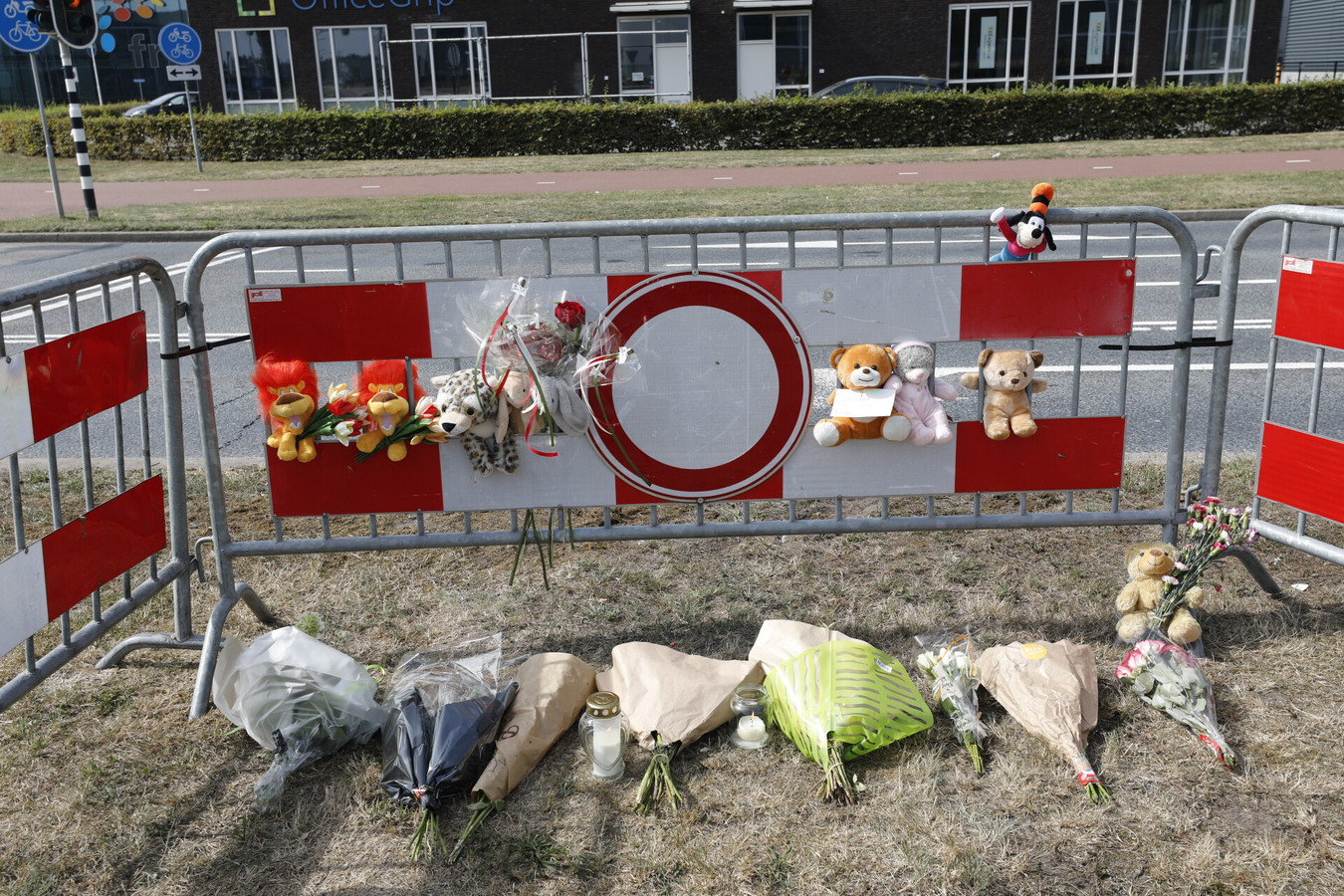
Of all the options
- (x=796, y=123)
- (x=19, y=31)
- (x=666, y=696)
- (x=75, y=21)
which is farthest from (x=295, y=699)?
(x=796, y=123)

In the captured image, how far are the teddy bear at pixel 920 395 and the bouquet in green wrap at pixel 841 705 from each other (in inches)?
32.3

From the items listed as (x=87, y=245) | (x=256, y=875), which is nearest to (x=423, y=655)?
(x=256, y=875)

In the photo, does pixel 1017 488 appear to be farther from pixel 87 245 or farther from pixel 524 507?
pixel 87 245

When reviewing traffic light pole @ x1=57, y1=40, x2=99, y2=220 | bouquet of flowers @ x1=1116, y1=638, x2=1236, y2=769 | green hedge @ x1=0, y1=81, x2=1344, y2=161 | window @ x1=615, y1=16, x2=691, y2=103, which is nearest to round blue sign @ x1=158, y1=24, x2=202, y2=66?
green hedge @ x1=0, y1=81, x2=1344, y2=161

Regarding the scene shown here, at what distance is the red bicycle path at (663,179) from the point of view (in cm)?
1884

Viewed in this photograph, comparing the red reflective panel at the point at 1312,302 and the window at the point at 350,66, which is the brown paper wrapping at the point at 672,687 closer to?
the red reflective panel at the point at 1312,302

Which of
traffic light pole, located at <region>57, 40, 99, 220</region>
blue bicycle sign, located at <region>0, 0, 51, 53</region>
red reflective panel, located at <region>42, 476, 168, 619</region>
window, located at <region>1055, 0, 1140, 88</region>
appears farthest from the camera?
window, located at <region>1055, 0, 1140, 88</region>

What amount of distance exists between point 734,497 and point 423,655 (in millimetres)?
1216

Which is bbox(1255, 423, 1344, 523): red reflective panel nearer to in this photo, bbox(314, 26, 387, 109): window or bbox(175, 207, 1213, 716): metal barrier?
bbox(175, 207, 1213, 716): metal barrier

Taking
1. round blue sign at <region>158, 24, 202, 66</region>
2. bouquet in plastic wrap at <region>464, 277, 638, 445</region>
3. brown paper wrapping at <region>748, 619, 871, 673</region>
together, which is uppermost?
round blue sign at <region>158, 24, 202, 66</region>

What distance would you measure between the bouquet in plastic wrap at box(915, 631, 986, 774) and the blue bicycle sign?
16.7 m

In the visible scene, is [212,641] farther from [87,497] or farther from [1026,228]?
[1026,228]

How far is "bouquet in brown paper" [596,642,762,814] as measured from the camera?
10.4 ft

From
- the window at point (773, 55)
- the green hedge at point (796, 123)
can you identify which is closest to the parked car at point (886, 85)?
the green hedge at point (796, 123)
